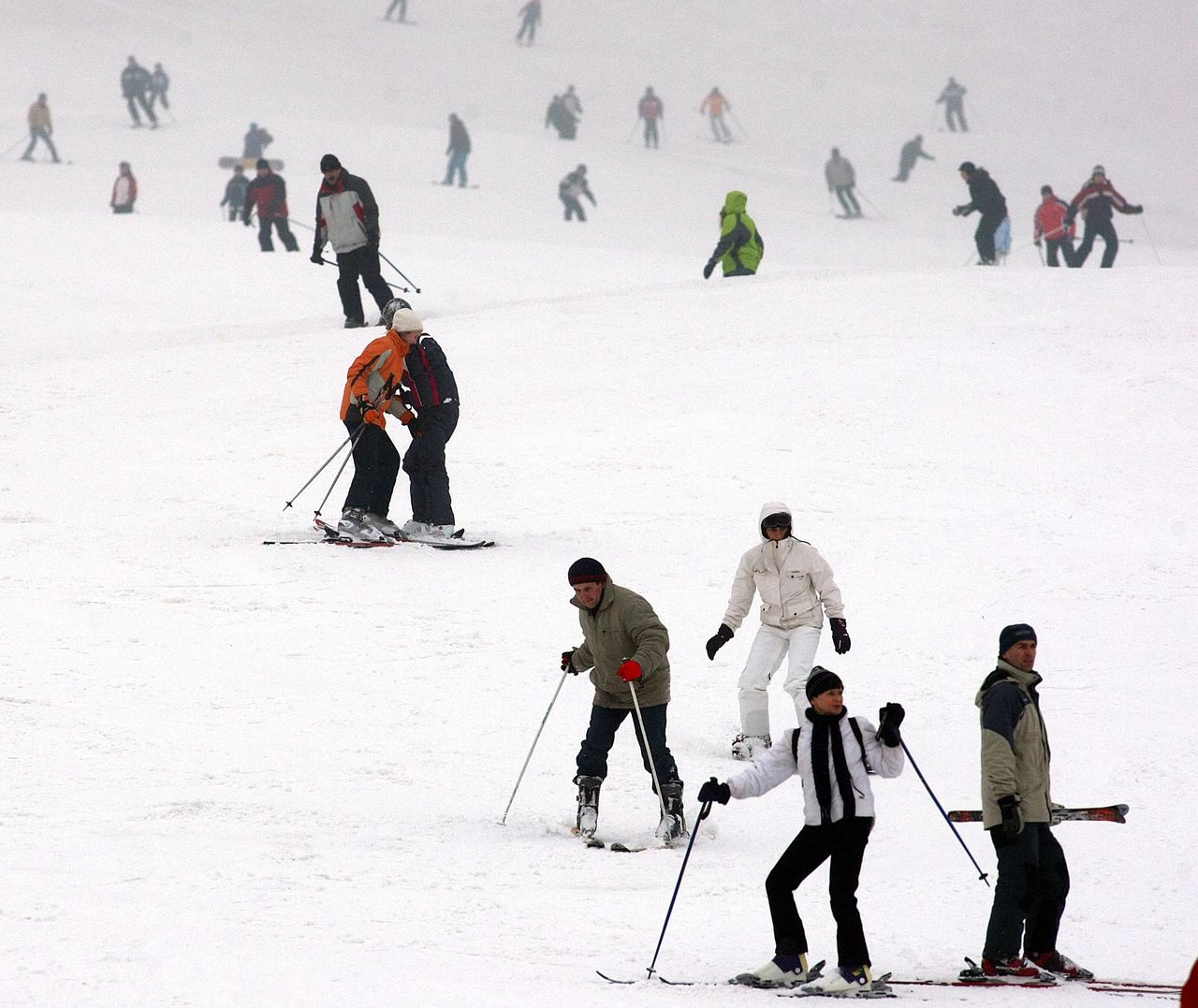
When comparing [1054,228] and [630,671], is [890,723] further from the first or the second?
[1054,228]

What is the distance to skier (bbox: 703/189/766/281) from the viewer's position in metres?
20.2

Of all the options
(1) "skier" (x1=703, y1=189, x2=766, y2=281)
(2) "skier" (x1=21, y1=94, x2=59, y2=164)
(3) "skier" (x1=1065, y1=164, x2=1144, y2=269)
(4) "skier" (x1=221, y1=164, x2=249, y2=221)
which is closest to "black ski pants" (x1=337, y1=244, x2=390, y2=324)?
(1) "skier" (x1=703, y1=189, x2=766, y2=281)

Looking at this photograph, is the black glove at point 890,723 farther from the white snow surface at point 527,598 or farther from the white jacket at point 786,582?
the white jacket at point 786,582

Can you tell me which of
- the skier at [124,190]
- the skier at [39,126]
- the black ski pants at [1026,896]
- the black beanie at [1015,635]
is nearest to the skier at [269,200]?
the skier at [124,190]

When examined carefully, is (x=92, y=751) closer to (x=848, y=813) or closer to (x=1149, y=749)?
(x=848, y=813)

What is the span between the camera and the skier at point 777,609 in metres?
8.08

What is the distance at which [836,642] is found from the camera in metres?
7.93

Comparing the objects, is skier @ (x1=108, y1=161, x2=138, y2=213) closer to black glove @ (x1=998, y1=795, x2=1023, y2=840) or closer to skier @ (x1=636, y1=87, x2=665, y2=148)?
skier @ (x1=636, y1=87, x2=665, y2=148)

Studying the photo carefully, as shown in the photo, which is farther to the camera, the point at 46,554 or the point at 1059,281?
the point at 1059,281

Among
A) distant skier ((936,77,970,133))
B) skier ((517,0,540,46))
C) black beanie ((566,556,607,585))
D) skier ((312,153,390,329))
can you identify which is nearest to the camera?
black beanie ((566,556,607,585))

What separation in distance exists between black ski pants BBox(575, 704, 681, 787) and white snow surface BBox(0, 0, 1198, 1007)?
11.9 inches

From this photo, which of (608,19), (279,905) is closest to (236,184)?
(279,905)

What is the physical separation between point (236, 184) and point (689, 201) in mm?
10919

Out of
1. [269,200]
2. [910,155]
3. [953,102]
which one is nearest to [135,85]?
[269,200]
